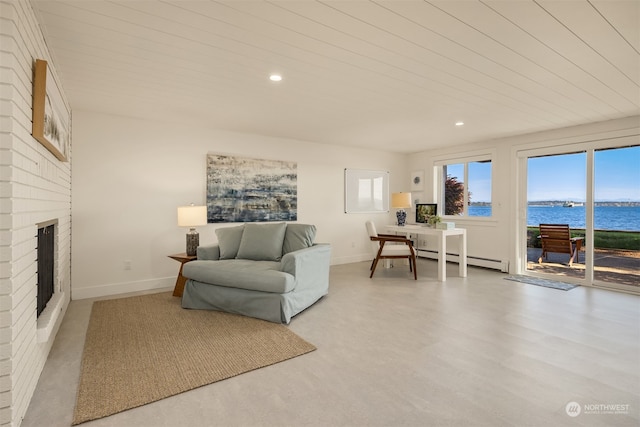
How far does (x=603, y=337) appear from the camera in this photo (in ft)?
8.92

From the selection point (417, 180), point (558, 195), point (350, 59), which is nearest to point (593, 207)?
point (558, 195)

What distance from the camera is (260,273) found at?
3186 millimetres

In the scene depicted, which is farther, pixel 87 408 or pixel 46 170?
pixel 46 170

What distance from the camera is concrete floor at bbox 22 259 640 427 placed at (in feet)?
5.59

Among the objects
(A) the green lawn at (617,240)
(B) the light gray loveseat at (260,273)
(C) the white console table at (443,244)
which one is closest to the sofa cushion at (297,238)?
(B) the light gray loveseat at (260,273)

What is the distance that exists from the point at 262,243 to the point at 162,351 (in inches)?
63.6

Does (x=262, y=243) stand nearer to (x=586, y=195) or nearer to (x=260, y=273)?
(x=260, y=273)

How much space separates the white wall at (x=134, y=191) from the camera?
3.92m

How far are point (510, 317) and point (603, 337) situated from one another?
691 millimetres

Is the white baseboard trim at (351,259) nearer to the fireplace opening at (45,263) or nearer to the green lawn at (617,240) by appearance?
the green lawn at (617,240)

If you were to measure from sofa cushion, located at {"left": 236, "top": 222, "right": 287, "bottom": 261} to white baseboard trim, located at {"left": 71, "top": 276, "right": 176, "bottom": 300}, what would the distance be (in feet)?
4.39

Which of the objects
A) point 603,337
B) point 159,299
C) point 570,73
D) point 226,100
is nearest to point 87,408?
point 159,299

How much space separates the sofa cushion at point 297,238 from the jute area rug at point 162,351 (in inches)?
38.9

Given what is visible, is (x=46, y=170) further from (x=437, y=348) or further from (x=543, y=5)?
(x=543, y=5)
